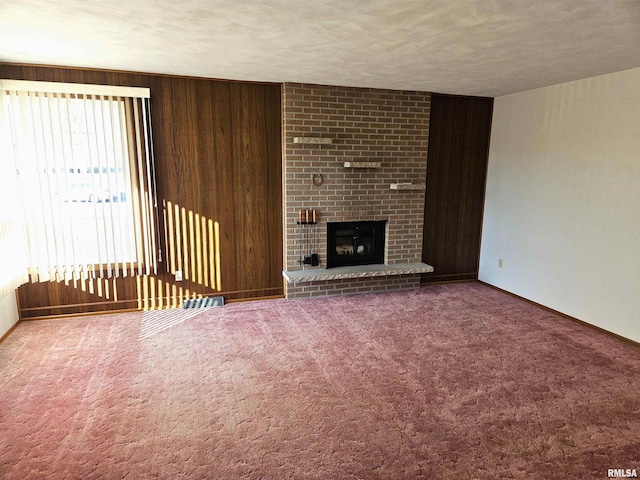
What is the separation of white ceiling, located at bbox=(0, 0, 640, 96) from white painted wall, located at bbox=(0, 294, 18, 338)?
2.13m

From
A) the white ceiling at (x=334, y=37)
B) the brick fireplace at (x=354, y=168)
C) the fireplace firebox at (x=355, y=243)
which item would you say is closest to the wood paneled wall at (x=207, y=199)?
the brick fireplace at (x=354, y=168)

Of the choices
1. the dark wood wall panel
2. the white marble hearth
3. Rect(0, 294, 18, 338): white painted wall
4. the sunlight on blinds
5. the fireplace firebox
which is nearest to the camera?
the sunlight on blinds

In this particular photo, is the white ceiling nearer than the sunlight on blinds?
Yes

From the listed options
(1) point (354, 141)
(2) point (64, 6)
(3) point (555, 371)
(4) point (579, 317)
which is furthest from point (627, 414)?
(2) point (64, 6)

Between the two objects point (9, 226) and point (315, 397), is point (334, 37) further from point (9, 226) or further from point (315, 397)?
point (9, 226)

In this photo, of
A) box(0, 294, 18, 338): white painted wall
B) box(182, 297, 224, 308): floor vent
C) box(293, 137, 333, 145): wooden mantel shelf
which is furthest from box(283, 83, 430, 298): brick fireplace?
box(0, 294, 18, 338): white painted wall

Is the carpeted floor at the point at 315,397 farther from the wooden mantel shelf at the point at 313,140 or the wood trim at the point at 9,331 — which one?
the wooden mantel shelf at the point at 313,140

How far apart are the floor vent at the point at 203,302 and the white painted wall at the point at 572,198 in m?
3.51

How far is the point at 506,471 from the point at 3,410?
9.79 ft

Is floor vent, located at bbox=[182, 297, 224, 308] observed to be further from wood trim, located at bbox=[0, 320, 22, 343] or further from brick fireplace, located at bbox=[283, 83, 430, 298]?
wood trim, located at bbox=[0, 320, 22, 343]

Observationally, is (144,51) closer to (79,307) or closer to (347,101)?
(347,101)

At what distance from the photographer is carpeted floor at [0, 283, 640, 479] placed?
2098mm

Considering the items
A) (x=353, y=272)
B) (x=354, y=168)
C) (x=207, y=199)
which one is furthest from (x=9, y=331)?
(x=354, y=168)

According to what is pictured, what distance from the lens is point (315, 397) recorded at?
267 cm
